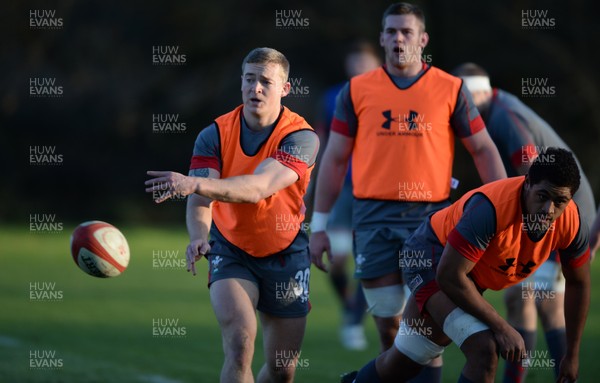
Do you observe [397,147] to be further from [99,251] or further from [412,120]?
[99,251]

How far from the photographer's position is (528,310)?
683 cm

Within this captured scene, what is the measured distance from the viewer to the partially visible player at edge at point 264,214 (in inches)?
224

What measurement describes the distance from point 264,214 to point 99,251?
116cm

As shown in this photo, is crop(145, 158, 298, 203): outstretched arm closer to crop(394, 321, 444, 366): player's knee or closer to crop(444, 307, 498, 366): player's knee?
crop(394, 321, 444, 366): player's knee

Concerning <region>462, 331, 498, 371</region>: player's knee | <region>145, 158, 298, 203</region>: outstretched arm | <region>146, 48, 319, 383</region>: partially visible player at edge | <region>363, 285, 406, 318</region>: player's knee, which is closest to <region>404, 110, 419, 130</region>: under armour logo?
<region>146, 48, 319, 383</region>: partially visible player at edge

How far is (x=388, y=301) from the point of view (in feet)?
21.6

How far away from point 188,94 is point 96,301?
15420 mm

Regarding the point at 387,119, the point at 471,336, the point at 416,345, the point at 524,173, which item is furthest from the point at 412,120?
the point at 471,336

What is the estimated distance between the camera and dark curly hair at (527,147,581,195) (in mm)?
4934

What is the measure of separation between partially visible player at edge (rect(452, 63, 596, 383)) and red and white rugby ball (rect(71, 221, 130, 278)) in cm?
264

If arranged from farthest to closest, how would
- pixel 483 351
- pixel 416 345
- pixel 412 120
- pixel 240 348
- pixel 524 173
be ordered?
pixel 524 173 → pixel 412 120 → pixel 416 345 → pixel 240 348 → pixel 483 351

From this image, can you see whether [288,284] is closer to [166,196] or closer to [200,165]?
[200,165]

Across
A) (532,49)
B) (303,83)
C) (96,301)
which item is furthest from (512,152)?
(303,83)

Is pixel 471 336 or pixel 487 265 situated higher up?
pixel 487 265
